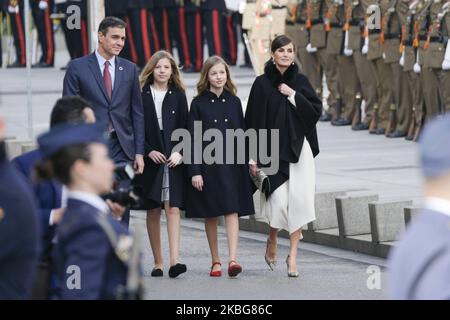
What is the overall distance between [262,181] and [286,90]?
2.21ft

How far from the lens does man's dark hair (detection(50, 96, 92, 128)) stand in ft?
24.0

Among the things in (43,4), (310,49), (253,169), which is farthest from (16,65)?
(253,169)

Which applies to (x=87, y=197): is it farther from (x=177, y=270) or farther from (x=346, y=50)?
(x=346, y=50)

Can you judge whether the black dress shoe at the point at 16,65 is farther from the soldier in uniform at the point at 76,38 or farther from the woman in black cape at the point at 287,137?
the woman in black cape at the point at 287,137

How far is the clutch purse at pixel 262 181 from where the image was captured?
11.6m

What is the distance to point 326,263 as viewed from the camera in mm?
12219

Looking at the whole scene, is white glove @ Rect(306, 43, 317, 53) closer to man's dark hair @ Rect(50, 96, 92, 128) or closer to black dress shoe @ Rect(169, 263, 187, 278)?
black dress shoe @ Rect(169, 263, 187, 278)

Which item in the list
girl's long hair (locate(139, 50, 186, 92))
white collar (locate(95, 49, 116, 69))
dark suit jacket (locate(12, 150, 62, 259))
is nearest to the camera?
dark suit jacket (locate(12, 150, 62, 259))

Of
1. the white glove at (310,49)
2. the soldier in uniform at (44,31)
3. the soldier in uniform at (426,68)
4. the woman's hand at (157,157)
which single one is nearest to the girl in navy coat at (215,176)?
the woman's hand at (157,157)

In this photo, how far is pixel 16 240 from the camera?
571 cm

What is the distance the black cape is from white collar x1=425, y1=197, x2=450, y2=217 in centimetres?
685

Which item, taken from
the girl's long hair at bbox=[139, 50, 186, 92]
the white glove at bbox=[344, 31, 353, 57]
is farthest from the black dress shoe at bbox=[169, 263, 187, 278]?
the white glove at bbox=[344, 31, 353, 57]
